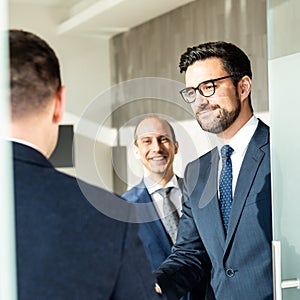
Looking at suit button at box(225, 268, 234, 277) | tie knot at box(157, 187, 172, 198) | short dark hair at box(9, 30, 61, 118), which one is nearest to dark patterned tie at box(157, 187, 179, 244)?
tie knot at box(157, 187, 172, 198)

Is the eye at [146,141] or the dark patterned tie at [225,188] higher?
the eye at [146,141]

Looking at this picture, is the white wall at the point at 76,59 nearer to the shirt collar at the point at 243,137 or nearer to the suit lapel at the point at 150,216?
the suit lapel at the point at 150,216

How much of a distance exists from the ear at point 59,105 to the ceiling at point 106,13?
16 centimetres

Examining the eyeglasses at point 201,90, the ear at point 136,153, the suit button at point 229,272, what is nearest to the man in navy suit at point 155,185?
the ear at point 136,153

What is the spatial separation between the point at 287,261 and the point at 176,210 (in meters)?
Answer: 0.51

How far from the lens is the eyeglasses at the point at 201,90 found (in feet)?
7.46

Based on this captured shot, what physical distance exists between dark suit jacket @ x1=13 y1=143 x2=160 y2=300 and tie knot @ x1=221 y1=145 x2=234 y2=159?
422mm

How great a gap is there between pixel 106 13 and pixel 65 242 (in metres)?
0.67

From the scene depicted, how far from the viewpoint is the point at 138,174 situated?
2182 mm

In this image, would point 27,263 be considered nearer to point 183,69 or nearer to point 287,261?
point 183,69

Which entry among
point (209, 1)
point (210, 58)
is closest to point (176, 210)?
point (210, 58)

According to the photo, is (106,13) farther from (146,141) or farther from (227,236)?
(227,236)

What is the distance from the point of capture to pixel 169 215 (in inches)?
88.1

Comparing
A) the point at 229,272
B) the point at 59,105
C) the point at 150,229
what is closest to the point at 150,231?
the point at 150,229
